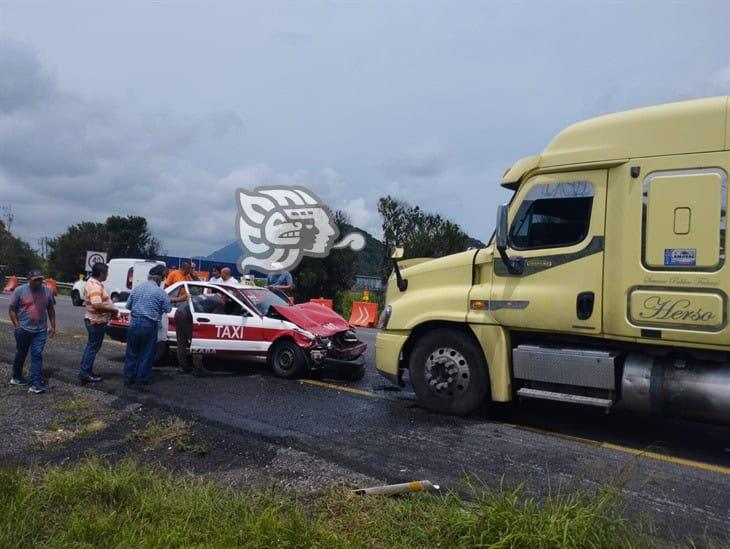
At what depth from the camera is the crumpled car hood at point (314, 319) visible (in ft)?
29.8

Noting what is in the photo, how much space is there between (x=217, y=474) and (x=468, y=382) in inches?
114

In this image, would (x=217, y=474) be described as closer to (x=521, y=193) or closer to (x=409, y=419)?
(x=409, y=419)

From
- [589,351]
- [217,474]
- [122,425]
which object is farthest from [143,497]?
[589,351]

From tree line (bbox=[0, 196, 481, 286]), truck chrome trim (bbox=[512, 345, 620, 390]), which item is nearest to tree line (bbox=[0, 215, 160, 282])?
tree line (bbox=[0, 196, 481, 286])

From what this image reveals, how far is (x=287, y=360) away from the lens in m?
9.04

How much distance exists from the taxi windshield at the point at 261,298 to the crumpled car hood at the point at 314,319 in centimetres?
21

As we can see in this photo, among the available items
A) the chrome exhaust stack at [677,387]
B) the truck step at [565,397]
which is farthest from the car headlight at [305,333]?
the chrome exhaust stack at [677,387]

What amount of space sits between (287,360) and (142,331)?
6.66 feet

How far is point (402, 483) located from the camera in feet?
15.1

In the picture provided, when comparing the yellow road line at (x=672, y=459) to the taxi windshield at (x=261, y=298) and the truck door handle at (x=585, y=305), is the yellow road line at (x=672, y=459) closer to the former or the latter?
the truck door handle at (x=585, y=305)

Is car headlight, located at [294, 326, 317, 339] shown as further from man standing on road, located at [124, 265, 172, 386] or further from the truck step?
the truck step

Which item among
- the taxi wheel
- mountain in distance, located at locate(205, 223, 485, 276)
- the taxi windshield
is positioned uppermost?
mountain in distance, located at locate(205, 223, 485, 276)

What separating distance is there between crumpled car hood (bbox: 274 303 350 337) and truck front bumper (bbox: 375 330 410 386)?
1.79 m

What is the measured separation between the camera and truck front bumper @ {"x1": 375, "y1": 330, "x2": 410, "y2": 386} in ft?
23.5
